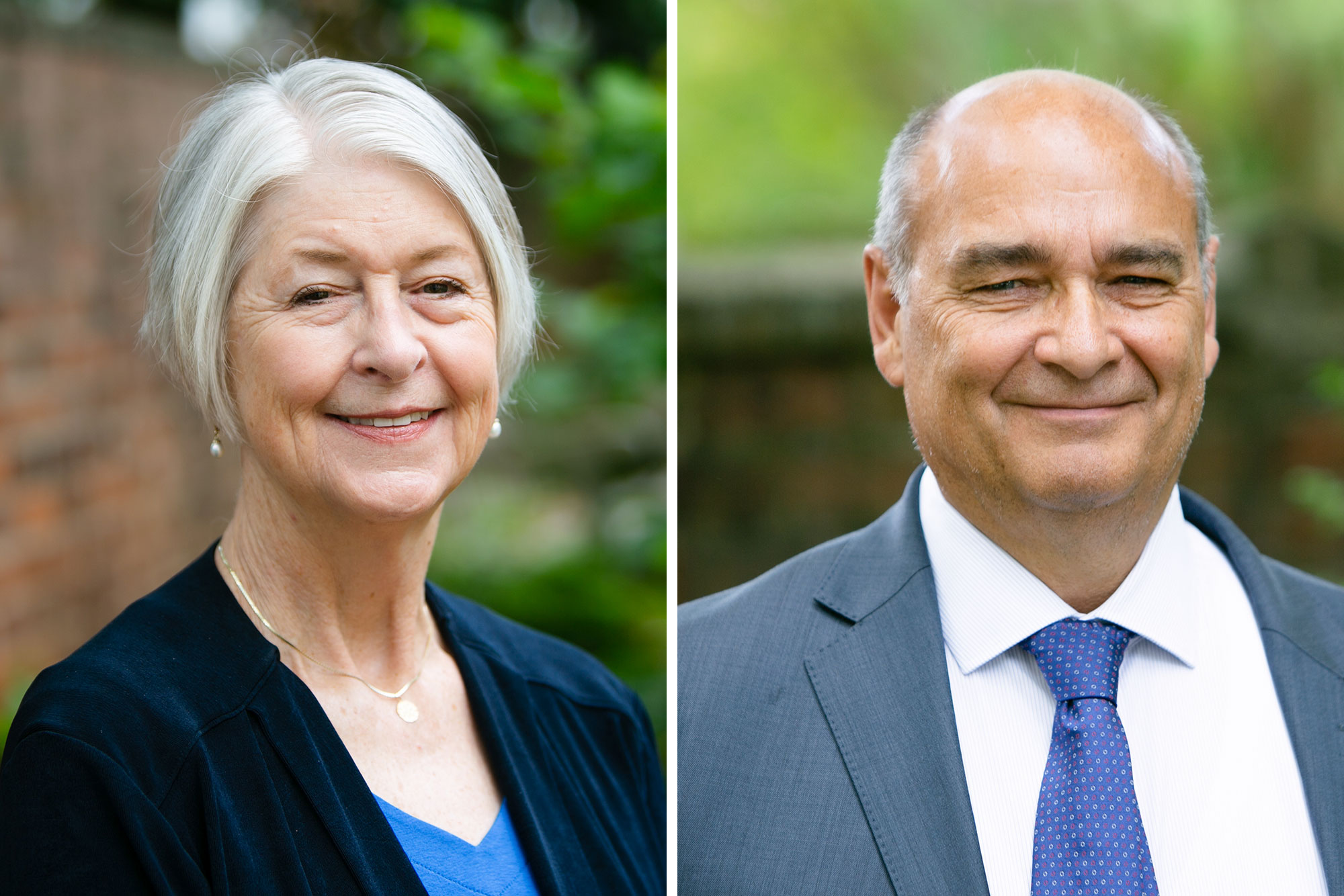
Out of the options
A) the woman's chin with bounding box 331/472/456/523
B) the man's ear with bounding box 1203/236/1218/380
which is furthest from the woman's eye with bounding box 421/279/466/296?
the man's ear with bounding box 1203/236/1218/380

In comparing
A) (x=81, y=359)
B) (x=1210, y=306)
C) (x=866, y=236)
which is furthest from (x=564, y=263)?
(x=1210, y=306)

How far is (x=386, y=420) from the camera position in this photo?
1.61 meters

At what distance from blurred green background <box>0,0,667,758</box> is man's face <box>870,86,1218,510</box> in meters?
0.77

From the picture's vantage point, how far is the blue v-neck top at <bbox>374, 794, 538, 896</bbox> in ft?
5.26

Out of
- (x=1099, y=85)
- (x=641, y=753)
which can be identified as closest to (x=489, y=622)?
(x=641, y=753)

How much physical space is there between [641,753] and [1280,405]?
2301 mm

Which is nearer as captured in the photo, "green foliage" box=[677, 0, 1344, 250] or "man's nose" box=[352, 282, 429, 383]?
"man's nose" box=[352, 282, 429, 383]

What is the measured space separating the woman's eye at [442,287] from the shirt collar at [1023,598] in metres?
0.87

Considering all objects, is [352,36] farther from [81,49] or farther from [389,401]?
[389,401]

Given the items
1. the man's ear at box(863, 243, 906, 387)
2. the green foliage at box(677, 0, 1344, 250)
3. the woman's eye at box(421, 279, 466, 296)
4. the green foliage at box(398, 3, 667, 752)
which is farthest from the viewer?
the green foliage at box(677, 0, 1344, 250)

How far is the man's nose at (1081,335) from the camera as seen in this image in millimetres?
1760

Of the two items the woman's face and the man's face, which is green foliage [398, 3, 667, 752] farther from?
the man's face

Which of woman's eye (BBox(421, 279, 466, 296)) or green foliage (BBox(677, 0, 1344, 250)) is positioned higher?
green foliage (BBox(677, 0, 1344, 250))

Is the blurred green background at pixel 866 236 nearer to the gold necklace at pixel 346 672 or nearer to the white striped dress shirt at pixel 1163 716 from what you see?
the white striped dress shirt at pixel 1163 716
